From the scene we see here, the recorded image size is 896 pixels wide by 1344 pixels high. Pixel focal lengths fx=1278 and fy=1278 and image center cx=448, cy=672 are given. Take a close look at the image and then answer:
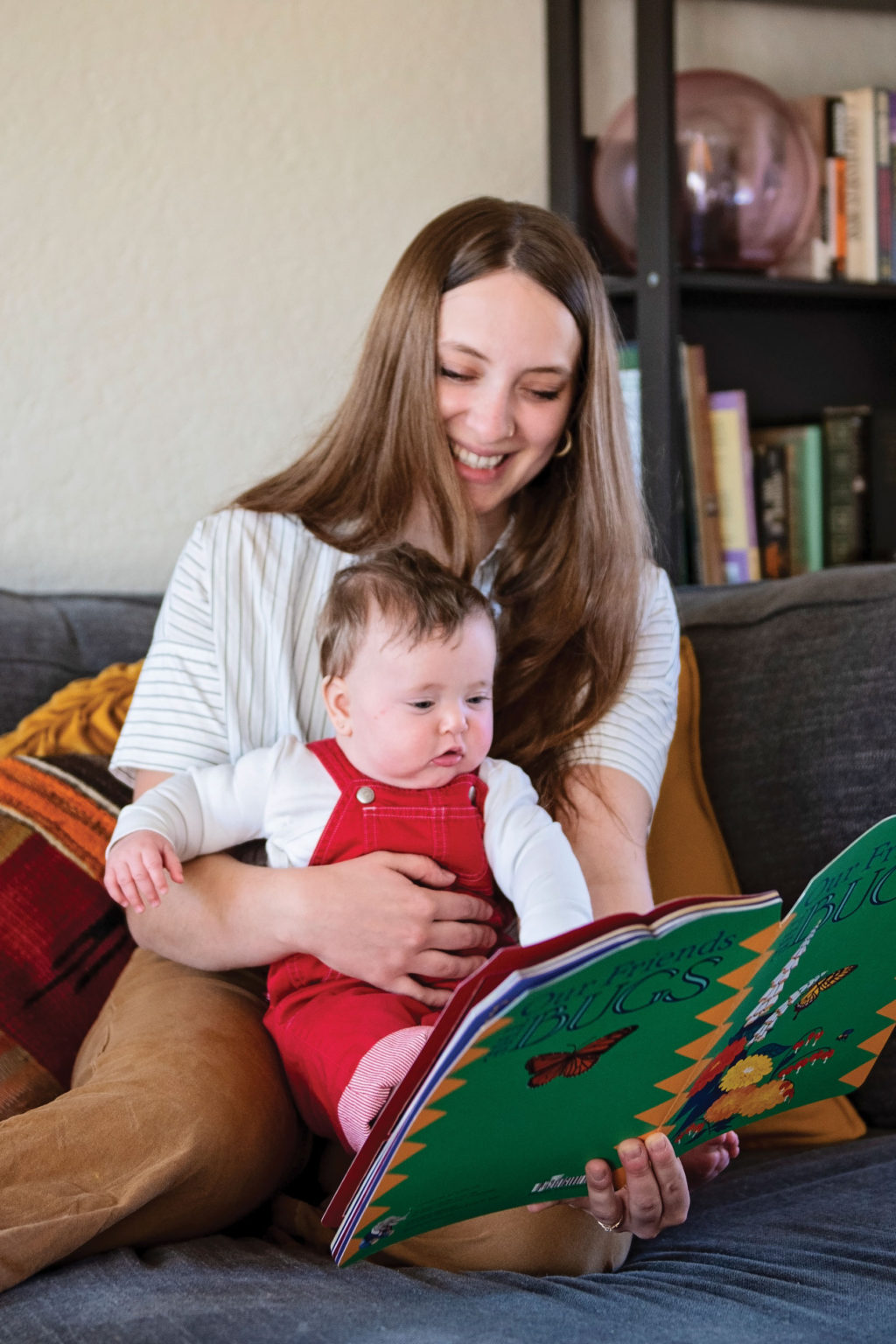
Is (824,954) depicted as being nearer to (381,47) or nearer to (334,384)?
(334,384)

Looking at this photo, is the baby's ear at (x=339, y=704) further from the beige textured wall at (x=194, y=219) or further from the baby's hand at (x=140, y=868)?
the beige textured wall at (x=194, y=219)

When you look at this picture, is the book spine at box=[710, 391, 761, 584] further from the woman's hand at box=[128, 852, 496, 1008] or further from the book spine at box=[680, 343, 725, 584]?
the woman's hand at box=[128, 852, 496, 1008]

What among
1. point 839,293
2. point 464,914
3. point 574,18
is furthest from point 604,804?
point 574,18

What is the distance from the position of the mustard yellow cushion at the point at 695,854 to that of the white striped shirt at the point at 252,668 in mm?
129

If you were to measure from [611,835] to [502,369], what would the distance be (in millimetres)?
493

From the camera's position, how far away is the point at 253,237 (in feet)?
6.66

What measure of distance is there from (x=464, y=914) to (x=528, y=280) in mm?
656

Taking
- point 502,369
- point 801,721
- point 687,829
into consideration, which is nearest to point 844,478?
point 801,721

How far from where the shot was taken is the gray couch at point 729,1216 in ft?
2.65

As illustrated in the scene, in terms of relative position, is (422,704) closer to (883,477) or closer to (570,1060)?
(570,1060)

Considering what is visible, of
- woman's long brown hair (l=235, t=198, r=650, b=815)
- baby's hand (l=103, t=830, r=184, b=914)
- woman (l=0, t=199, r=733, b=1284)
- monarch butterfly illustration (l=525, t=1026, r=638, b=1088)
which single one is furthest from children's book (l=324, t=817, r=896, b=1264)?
woman's long brown hair (l=235, t=198, r=650, b=815)

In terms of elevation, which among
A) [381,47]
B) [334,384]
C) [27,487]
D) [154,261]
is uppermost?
[381,47]

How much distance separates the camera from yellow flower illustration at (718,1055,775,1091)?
0.89 meters

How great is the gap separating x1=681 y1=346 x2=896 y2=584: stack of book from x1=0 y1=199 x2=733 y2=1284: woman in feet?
2.45
